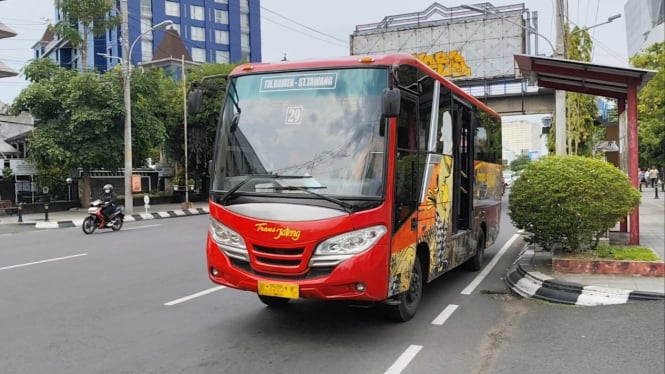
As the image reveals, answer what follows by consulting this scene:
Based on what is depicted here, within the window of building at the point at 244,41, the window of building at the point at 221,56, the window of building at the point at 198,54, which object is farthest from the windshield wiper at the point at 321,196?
the window of building at the point at 244,41

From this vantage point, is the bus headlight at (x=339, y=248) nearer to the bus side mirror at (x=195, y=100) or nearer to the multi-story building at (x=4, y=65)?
the bus side mirror at (x=195, y=100)

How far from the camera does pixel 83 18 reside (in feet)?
100

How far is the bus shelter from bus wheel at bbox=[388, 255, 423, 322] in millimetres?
4715

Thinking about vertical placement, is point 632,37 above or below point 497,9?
above

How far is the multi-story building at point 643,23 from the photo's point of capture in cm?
5767

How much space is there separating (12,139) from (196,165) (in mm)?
11671

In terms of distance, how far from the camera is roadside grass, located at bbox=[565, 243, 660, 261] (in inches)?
324

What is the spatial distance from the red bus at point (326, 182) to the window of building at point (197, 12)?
71.7 meters

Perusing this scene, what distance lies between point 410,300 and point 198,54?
2843 inches

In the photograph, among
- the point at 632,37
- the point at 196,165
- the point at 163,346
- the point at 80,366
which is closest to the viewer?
the point at 80,366

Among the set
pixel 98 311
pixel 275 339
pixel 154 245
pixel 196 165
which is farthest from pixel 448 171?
pixel 196 165

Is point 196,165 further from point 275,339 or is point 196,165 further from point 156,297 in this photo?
point 275,339

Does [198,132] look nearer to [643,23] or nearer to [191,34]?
[191,34]

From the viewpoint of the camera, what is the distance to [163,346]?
545cm
